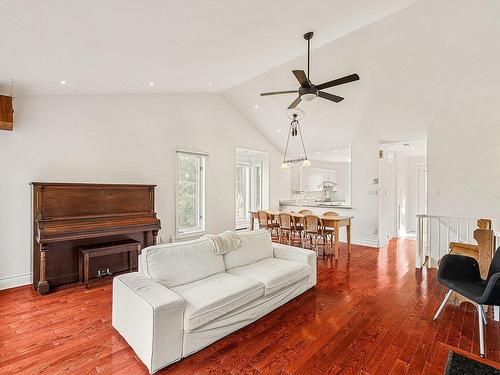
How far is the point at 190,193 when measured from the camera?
569 cm

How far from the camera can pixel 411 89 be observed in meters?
4.38

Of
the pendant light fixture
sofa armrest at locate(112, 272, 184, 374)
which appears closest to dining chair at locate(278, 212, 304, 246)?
the pendant light fixture

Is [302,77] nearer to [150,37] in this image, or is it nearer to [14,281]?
[150,37]

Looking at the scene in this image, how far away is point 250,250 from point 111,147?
2.95m

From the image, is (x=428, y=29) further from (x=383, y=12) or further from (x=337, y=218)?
(x=337, y=218)

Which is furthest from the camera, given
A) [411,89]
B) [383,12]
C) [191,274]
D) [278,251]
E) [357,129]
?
[357,129]

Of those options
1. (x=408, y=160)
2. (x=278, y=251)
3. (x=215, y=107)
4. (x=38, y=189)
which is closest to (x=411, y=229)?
(x=408, y=160)

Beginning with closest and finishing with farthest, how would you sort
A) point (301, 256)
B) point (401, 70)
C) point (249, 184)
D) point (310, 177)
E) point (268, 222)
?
point (301, 256)
point (401, 70)
point (268, 222)
point (249, 184)
point (310, 177)

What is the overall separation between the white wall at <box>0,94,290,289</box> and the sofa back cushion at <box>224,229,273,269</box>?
2.35m

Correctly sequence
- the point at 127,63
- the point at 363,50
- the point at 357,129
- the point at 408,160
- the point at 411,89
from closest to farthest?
1. the point at 127,63
2. the point at 363,50
3. the point at 411,89
4. the point at 357,129
5. the point at 408,160

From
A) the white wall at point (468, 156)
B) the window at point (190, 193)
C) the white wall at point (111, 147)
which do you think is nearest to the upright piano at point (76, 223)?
the white wall at point (111, 147)

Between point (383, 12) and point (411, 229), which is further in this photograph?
point (411, 229)

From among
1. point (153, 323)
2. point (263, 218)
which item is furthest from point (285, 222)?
point (153, 323)

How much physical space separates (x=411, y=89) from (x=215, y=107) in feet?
12.9
